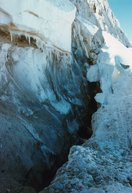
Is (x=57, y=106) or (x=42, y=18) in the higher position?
(x=42, y=18)

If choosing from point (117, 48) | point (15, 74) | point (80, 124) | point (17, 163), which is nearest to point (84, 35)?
point (117, 48)

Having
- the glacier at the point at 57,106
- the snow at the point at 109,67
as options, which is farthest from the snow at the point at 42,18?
the snow at the point at 109,67

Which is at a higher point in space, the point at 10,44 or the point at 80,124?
the point at 10,44

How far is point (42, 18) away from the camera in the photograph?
9336 mm

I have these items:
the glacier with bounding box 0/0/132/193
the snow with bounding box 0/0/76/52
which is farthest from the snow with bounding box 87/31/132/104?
the snow with bounding box 0/0/76/52

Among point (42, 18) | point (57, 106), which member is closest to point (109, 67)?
point (57, 106)

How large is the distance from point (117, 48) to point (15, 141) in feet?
19.3

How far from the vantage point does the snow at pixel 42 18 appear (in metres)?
8.49

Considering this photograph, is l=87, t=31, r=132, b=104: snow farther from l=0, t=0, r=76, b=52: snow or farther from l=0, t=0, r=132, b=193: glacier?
l=0, t=0, r=76, b=52: snow

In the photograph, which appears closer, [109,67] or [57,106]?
[57,106]

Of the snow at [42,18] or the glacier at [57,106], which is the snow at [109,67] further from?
the snow at [42,18]

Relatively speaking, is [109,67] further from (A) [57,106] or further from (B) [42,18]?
(B) [42,18]

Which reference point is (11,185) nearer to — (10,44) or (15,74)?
(15,74)

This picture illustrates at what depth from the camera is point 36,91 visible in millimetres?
8883
